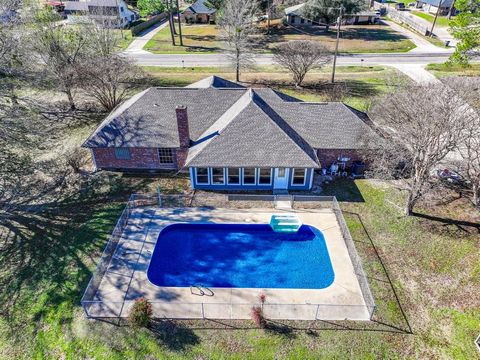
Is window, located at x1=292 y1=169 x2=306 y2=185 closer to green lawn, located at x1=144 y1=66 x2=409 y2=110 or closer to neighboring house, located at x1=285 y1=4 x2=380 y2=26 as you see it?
green lawn, located at x1=144 y1=66 x2=409 y2=110

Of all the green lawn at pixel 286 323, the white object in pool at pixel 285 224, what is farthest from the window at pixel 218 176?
the green lawn at pixel 286 323

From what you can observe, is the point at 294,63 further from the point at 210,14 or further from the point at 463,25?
the point at 210,14

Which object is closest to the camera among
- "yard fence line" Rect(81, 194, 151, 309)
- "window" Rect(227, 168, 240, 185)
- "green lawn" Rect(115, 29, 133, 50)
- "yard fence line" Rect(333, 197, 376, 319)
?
"yard fence line" Rect(333, 197, 376, 319)

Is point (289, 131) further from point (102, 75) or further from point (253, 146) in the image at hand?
point (102, 75)

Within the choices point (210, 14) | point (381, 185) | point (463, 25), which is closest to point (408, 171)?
point (381, 185)

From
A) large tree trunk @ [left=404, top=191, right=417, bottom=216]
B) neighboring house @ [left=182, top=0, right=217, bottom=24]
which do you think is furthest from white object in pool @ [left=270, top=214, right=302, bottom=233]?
neighboring house @ [left=182, top=0, right=217, bottom=24]

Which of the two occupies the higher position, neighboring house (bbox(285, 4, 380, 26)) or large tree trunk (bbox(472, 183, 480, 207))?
neighboring house (bbox(285, 4, 380, 26))

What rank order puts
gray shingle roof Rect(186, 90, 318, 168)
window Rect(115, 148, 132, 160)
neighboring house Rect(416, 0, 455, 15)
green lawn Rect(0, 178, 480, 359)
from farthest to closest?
neighboring house Rect(416, 0, 455, 15) → window Rect(115, 148, 132, 160) → gray shingle roof Rect(186, 90, 318, 168) → green lawn Rect(0, 178, 480, 359)
